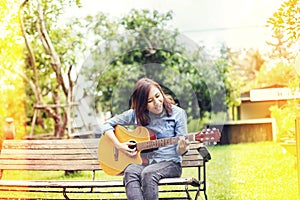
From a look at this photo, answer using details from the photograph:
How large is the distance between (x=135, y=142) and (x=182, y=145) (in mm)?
338

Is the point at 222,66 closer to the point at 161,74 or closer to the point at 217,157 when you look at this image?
the point at 161,74

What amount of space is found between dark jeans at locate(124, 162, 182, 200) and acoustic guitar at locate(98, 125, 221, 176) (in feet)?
0.36

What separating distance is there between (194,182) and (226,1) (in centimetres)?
162

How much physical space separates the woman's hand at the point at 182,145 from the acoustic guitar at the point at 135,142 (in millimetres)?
25

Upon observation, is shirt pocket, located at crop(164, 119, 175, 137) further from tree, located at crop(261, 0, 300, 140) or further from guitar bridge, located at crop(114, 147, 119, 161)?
tree, located at crop(261, 0, 300, 140)

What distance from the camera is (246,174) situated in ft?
16.9

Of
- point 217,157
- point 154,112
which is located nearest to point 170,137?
point 154,112

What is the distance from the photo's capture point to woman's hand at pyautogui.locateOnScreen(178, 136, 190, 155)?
4.42m

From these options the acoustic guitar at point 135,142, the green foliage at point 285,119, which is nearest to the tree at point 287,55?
the green foliage at point 285,119

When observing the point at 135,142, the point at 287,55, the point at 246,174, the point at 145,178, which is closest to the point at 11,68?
the point at 135,142

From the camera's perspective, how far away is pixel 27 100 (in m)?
5.88

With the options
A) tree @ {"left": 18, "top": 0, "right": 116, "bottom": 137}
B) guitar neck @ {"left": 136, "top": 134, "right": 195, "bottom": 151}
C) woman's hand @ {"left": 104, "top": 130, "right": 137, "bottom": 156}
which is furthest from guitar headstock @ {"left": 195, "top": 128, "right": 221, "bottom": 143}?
tree @ {"left": 18, "top": 0, "right": 116, "bottom": 137}

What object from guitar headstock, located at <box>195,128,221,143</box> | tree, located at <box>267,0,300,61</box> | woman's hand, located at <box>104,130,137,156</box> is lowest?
woman's hand, located at <box>104,130,137,156</box>

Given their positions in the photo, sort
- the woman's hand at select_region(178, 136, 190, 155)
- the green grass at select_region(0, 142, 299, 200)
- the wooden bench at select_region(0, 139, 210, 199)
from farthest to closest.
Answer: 1. the green grass at select_region(0, 142, 299, 200)
2. the wooden bench at select_region(0, 139, 210, 199)
3. the woman's hand at select_region(178, 136, 190, 155)
